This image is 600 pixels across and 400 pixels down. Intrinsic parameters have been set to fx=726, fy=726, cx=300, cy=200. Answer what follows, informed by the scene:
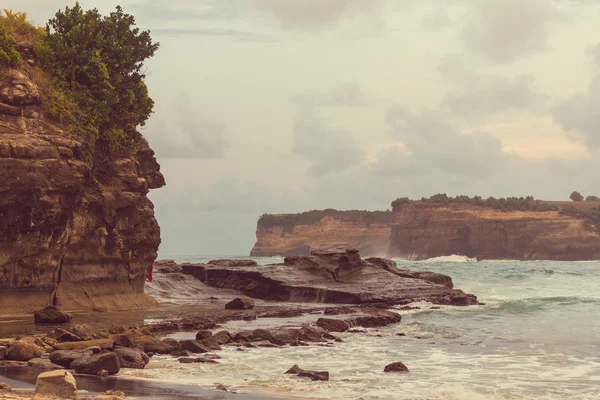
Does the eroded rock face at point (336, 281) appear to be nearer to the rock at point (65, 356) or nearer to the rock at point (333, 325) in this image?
the rock at point (333, 325)

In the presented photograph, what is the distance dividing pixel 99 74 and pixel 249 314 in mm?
11792

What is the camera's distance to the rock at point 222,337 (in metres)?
21.7

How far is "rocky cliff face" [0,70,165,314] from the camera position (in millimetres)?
24672

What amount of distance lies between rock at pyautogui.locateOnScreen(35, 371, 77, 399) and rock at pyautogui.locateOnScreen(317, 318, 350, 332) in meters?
15.4

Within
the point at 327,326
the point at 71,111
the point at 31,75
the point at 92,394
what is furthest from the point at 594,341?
the point at 31,75

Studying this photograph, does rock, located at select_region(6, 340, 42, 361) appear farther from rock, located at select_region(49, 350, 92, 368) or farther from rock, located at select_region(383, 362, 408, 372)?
rock, located at select_region(383, 362, 408, 372)

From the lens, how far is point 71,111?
2836 centimetres

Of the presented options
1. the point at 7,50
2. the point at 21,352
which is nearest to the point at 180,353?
the point at 21,352

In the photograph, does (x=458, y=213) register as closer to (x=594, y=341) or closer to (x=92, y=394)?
(x=594, y=341)

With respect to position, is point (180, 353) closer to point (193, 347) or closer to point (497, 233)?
point (193, 347)

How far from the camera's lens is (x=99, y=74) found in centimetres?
3020

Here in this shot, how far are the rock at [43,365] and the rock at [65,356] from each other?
0.19m

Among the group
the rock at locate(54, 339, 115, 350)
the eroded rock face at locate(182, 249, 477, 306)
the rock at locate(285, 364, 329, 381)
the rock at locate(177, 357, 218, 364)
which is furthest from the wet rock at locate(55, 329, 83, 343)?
the eroded rock face at locate(182, 249, 477, 306)

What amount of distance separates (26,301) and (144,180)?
30.4 ft
